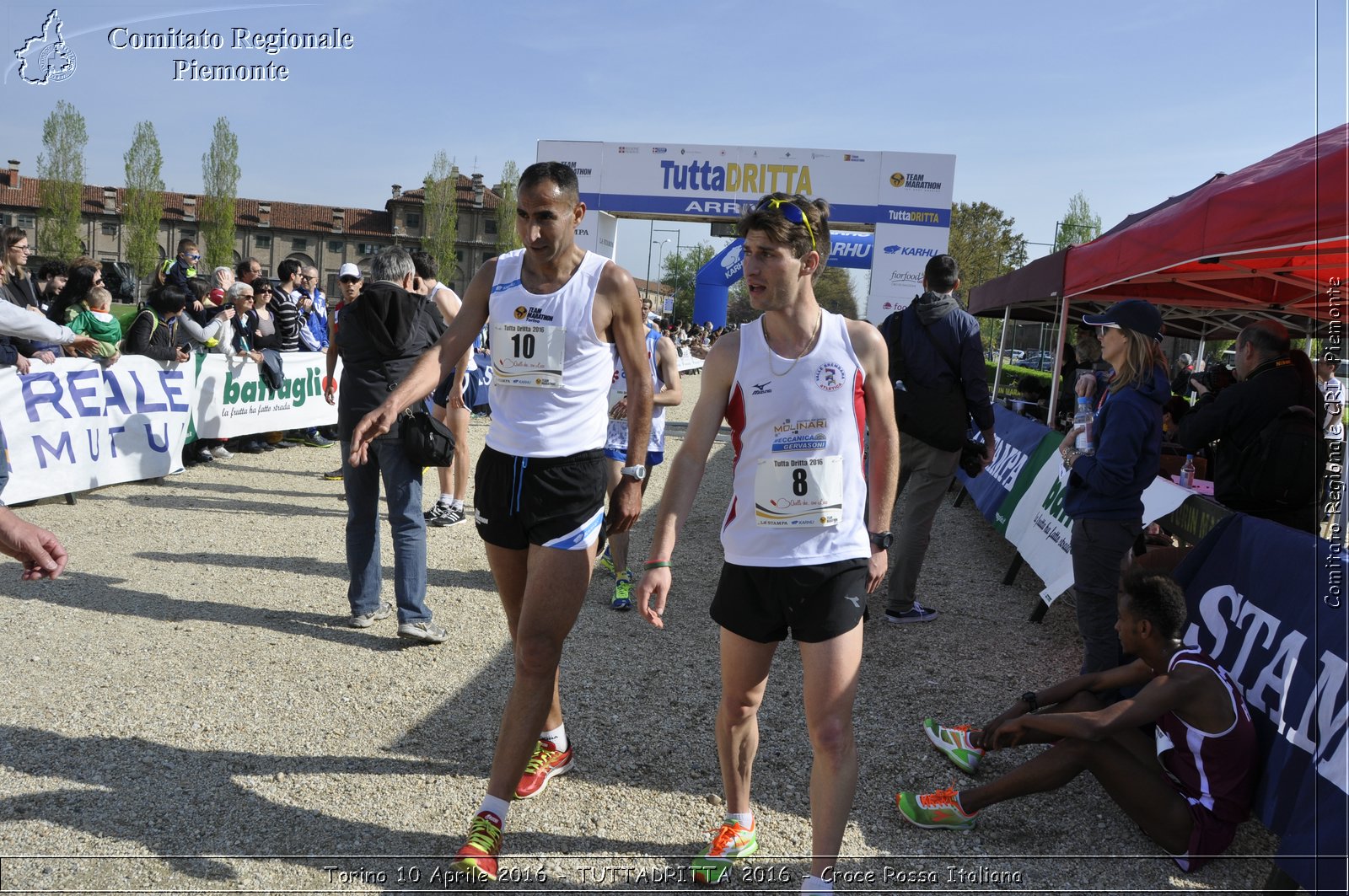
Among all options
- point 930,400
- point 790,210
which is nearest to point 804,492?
point 790,210

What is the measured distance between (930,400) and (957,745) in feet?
7.91

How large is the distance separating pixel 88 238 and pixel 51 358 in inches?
3486

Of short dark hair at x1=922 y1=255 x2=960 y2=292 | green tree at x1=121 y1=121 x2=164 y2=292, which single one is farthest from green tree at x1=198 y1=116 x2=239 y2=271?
short dark hair at x1=922 y1=255 x2=960 y2=292

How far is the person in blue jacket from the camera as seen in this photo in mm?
4000

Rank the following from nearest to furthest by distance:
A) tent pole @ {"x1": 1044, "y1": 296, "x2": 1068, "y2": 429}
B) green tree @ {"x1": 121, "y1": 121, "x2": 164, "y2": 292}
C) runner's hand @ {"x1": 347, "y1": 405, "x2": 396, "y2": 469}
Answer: runner's hand @ {"x1": 347, "y1": 405, "x2": 396, "y2": 469} → tent pole @ {"x1": 1044, "y1": 296, "x2": 1068, "y2": 429} → green tree @ {"x1": 121, "y1": 121, "x2": 164, "y2": 292}

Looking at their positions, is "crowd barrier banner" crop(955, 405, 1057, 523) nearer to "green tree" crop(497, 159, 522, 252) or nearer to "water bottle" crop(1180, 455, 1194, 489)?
"water bottle" crop(1180, 455, 1194, 489)

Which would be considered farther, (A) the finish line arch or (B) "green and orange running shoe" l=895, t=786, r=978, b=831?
(A) the finish line arch

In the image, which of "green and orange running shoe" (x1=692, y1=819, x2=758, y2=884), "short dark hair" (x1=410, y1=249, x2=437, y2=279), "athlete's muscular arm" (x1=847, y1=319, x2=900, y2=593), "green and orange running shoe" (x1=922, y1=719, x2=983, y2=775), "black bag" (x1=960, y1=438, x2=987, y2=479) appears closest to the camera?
"athlete's muscular arm" (x1=847, y1=319, x2=900, y2=593)

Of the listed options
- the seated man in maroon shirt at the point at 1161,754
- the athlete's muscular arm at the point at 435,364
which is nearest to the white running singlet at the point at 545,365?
the athlete's muscular arm at the point at 435,364

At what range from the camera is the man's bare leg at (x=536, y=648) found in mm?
2939

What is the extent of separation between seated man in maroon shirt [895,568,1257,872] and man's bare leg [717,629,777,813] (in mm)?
806

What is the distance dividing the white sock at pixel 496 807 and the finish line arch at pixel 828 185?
15879 millimetres

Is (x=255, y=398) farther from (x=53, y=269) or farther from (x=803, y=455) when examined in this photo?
(x=803, y=455)

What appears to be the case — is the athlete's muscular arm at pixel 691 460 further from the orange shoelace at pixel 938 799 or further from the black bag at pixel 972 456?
the black bag at pixel 972 456
